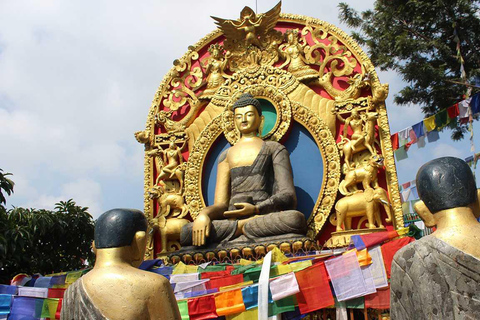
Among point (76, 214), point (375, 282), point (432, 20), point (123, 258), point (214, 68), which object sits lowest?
point (375, 282)

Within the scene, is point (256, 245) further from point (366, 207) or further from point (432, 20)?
point (432, 20)

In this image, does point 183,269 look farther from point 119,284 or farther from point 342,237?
point 119,284

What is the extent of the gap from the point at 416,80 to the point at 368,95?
4.85 m

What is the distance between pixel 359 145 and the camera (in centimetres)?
776

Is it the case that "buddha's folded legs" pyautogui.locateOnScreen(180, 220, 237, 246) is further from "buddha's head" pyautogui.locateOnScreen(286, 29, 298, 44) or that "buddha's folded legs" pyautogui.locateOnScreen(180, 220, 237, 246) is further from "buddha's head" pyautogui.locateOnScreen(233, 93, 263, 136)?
"buddha's head" pyautogui.locateOnScreen(286, 29, 298, 44)

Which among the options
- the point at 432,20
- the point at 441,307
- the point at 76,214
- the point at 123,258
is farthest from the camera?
the point at 432,20

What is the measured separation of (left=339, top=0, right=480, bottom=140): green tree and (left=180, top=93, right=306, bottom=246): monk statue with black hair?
224 inches

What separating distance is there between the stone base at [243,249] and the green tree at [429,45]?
671 centimetres

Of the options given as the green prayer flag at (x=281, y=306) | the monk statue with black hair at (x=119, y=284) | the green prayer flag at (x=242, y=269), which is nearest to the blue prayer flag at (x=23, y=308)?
the green prayer flag at (x=242, y=269)

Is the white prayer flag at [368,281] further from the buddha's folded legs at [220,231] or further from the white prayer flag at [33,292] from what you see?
the white prayer flag at [33,292]

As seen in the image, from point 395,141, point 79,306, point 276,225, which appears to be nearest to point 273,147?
point 276,225

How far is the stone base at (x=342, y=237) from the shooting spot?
7039mm

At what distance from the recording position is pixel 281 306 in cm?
475

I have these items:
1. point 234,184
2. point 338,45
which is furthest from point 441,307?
point 338,45
